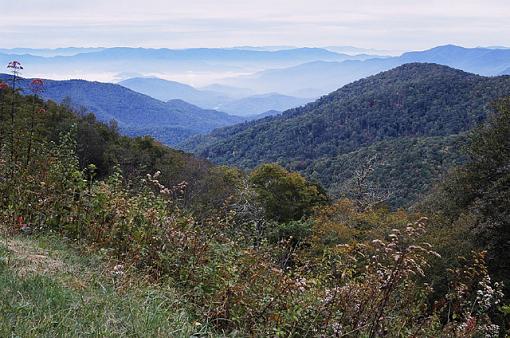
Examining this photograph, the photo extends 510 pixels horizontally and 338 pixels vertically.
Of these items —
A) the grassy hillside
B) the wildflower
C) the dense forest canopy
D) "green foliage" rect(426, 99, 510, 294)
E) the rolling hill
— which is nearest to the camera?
the grassy hillside

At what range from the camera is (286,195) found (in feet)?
96.8

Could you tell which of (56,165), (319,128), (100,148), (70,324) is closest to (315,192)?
(100,148)

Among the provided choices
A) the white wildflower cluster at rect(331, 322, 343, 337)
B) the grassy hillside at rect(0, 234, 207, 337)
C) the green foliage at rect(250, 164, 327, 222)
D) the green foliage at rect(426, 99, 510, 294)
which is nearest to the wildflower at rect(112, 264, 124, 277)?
the grassy hillside at rect(0, 234, 207, 337)

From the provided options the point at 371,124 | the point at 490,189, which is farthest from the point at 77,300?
the point at 371,124

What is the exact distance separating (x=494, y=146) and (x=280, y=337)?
12.3 metres

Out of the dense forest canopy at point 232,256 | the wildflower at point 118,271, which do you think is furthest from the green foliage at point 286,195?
the wildflower at point 118,271

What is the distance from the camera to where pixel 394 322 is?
11.8 ft

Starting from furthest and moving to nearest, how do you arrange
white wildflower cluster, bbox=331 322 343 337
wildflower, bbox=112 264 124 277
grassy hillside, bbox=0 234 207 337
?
wildflower, bbox=112 264 124 277 < white wildflower cluster, bbox=331 322 343 337 < grassy hillside, bbox=0 234 207 337

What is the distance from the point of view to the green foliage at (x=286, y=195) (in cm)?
2861

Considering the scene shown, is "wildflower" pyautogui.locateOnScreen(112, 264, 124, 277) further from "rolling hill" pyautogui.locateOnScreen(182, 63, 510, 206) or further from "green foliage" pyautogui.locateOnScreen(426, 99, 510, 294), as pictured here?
"rolling hill" pyautogui.locateOnScreen(182, 63, 510, 206)

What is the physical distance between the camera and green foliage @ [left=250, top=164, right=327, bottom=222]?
28609 mm

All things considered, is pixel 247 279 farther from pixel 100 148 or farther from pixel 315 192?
pixel 100 148

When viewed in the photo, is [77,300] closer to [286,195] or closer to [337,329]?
[337,329]

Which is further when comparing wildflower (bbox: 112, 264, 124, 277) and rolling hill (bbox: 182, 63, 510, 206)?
rolling hill (bbox: 182, 63, 510, 206)
